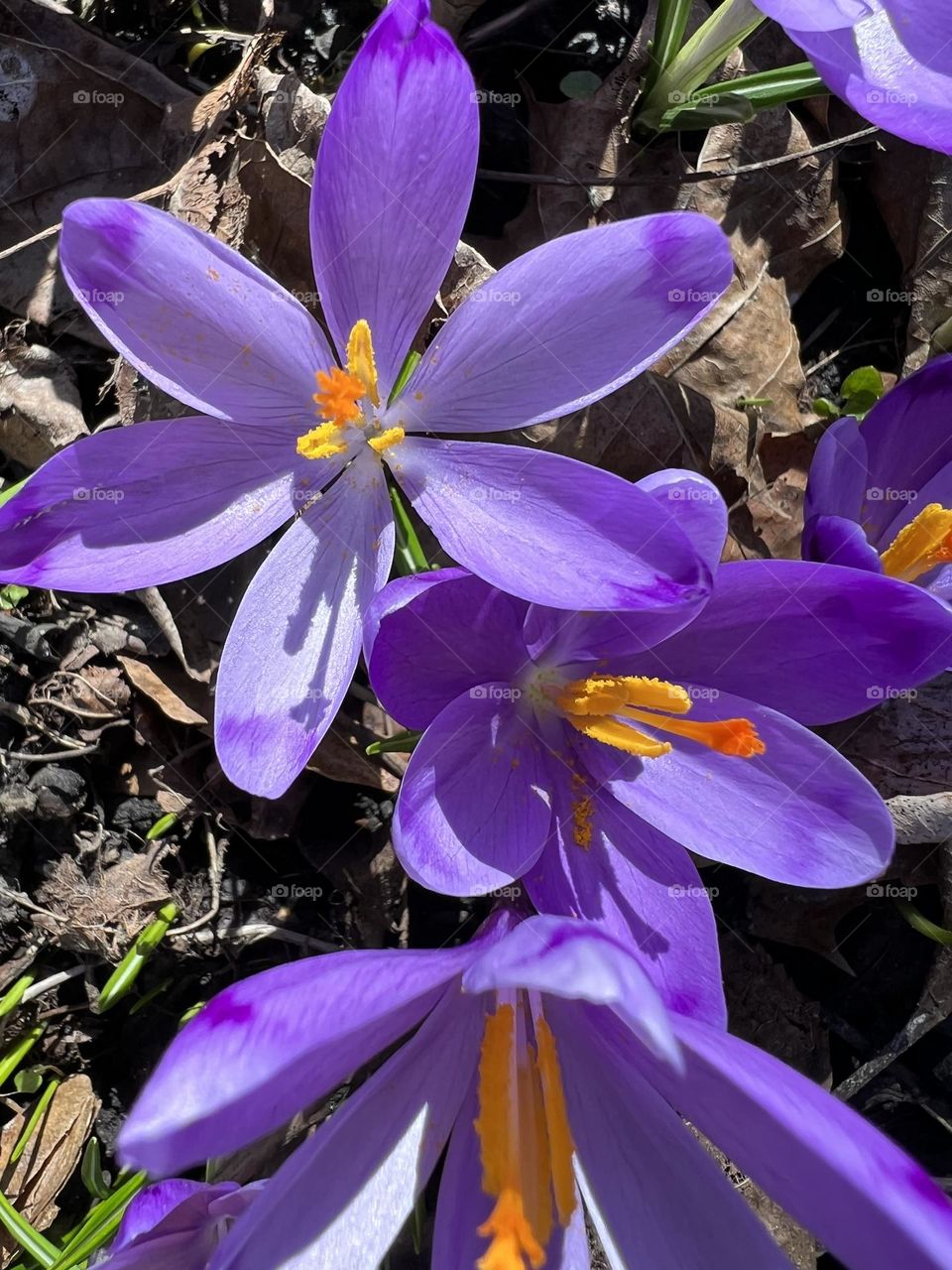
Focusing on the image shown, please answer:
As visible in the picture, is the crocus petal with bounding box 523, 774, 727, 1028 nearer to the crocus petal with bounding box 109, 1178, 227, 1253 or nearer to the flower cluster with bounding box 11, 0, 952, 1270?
the flower cluster with bounding box 11, 0, 952, 1270

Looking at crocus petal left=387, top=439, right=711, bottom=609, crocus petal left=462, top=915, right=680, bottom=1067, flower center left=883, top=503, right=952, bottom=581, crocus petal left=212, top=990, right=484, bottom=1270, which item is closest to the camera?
crocus petal left=462, top=915, right=680, bottom=1067

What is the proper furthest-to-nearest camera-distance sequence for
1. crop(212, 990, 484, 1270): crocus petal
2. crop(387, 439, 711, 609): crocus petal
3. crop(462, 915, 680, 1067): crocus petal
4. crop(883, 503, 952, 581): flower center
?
crop(883, 503, 952, 581): flower center < crop(387, 439, 711, 609): crocus petal < crop(212, 990, 484, 1270): crocus petal < crop(462, 915, 680, 1067): crocus petal

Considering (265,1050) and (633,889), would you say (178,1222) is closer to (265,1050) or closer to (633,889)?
(265,1050)

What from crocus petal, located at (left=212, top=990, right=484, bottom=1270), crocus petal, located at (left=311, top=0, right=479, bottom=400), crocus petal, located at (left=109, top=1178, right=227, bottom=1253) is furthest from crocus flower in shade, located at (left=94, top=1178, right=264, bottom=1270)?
crocus petal, located at (left=311, top=0, right=479, bottom=400)

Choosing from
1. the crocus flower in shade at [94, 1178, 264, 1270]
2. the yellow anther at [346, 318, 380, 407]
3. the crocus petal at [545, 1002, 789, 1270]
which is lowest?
the crocus flower in shade at [94, 1178, 264, 1270]

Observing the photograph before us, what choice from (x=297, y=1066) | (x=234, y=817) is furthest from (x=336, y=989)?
(x=234, y=817)

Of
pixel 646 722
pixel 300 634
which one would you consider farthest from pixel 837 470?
pixel 300 634

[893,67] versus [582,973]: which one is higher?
[893,67]
